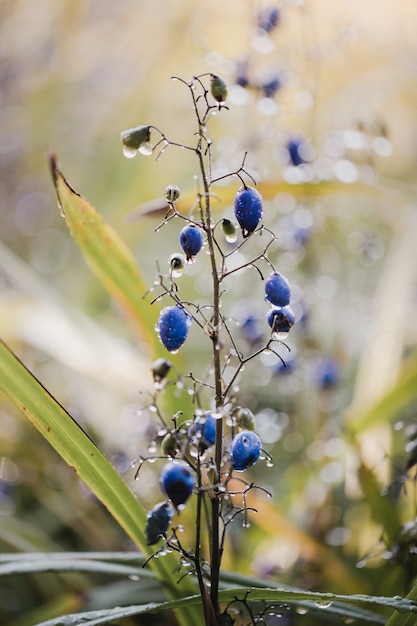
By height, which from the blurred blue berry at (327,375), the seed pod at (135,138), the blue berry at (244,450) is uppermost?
the blurred blue berry at (327,375)

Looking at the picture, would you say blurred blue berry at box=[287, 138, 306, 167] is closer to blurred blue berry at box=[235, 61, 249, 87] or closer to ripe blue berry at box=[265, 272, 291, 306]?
blurred blue berry at box=[235, 61, 249, 87]

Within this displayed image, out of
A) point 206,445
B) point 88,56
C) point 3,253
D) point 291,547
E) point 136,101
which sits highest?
point 88,56

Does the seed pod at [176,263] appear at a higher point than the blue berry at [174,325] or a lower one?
higher

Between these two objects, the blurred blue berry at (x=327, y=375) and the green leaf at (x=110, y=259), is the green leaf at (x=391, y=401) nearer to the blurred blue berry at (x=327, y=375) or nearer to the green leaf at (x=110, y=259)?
the blurred blue berry at (x=327, y=375)

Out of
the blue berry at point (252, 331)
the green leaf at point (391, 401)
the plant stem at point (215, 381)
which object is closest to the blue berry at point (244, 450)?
the plant stem at point (215, 381)

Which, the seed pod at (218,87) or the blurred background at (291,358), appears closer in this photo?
the seed pod at (218,87)

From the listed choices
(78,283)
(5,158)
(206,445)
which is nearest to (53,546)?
(206,445)

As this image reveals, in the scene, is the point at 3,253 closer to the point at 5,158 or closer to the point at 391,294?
the point at 391,294

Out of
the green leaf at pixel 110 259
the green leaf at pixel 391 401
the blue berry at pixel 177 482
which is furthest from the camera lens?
the green leaf at pixel 391 401
